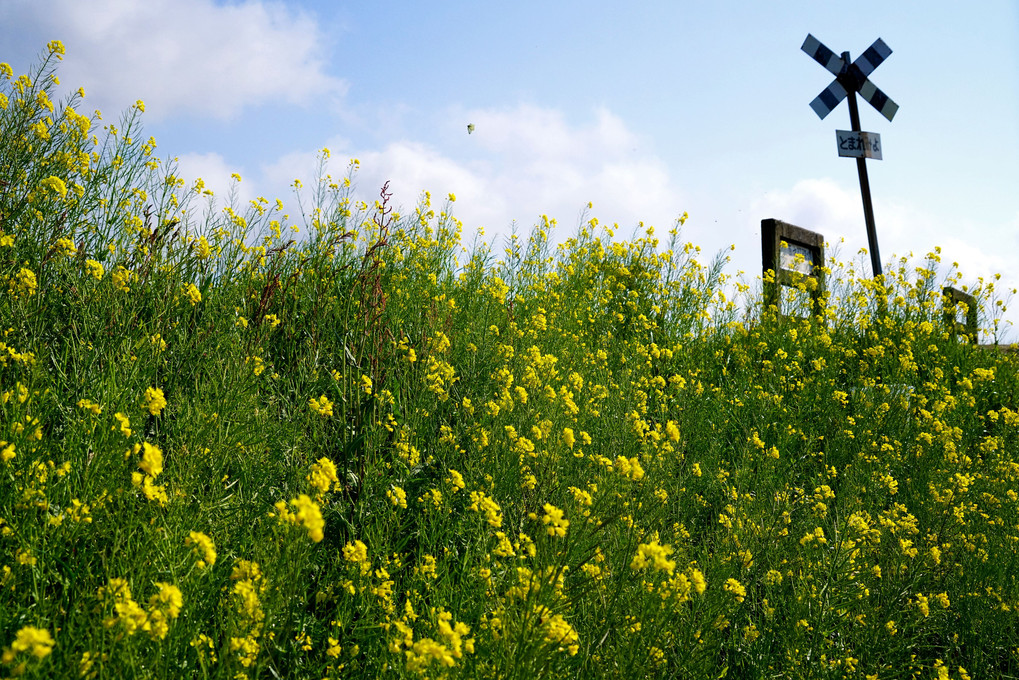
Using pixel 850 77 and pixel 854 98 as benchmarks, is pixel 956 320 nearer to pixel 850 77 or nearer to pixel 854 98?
pixel 854 98

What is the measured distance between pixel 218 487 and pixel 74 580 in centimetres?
48

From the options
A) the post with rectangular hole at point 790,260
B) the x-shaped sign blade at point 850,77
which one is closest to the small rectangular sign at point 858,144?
the x-shaped sign blade at point 850,77

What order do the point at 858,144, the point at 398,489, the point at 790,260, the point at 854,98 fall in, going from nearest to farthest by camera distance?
the point at 398,489
the point at 790,260
the point at 858,144
the point at 854,98

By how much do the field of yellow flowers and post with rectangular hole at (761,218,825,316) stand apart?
2385 millimetres

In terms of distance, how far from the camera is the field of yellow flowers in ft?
5.53

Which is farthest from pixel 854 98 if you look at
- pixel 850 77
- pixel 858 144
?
pixel 858 144

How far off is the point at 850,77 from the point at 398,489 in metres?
9.21

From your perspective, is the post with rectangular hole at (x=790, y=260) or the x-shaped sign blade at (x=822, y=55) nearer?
the post with rectangular hole at (x=790, y=260)

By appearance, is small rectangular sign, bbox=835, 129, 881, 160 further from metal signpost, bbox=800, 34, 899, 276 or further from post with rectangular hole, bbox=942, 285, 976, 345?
post with rectangular hole, bbox=942, 285, 976, 345

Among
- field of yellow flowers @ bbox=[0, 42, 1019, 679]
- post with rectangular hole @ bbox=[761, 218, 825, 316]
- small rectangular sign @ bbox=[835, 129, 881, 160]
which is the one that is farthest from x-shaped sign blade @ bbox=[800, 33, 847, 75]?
field of yellow flowers @ bbox=[0, 42, 1019, 679]

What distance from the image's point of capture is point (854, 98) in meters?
8.97

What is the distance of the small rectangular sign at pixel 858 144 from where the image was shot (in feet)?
28.6

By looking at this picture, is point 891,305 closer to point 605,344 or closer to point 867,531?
point 605,344

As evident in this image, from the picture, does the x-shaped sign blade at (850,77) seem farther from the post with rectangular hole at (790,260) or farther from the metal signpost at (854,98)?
the post with rectangular hole at (790,260)
